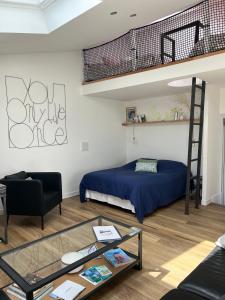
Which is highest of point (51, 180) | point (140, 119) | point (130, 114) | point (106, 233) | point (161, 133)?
point (130, 114)

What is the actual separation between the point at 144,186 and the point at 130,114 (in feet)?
8.45

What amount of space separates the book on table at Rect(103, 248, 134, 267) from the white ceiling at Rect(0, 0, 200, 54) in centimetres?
250

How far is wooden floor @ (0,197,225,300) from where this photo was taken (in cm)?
206

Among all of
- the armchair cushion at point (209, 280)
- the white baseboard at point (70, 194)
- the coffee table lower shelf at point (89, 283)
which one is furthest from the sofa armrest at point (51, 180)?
the armchair cushion at point (209, 280)

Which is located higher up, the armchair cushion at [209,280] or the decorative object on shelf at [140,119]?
the decorative object on shelf at [140,119]

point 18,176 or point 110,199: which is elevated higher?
point 18,176

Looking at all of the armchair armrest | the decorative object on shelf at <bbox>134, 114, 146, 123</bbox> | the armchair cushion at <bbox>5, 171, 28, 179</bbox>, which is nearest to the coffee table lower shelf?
the armchair armrest

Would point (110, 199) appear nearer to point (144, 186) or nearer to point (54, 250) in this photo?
point (144, 186)

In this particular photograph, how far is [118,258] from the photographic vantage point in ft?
7.37

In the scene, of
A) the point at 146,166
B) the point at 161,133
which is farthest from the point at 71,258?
the point at 161,133

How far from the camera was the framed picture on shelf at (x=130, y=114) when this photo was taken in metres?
5.63

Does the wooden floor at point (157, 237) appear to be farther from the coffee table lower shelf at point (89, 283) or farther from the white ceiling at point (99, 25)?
the white ceiling at point (99, 25)

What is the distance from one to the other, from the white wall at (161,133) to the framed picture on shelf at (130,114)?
3.9 inches

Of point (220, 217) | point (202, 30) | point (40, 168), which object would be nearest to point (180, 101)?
point (202, 30)
